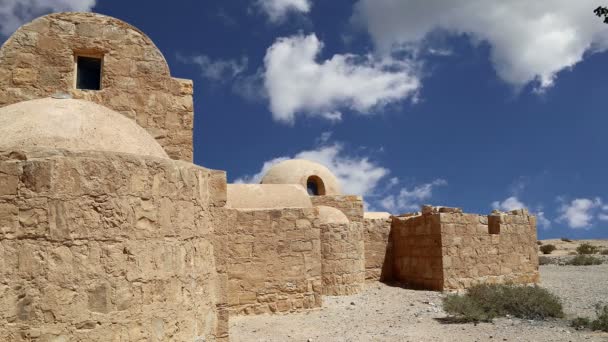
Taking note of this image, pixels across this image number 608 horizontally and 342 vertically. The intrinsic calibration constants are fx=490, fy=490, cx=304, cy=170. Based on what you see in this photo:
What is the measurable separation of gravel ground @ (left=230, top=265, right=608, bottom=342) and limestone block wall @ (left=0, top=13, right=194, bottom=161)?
2.87m

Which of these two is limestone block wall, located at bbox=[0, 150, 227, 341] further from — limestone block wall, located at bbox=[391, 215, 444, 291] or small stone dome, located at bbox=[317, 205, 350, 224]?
limestone block wall, located at bbox=[391, 215, 444, 291]

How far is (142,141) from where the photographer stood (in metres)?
4.35

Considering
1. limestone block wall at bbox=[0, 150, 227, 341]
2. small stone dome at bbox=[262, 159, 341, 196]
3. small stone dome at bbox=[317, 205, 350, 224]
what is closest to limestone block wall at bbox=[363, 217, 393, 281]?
small stone dome at bbox=[317, 205, 350, 224]

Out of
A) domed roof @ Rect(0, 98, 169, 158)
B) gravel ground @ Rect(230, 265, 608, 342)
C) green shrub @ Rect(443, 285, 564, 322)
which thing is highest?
domed roof @ Rect(0, 98, 169, 158)

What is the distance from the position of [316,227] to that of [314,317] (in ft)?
5.03

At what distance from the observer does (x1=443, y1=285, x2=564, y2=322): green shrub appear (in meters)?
7.59

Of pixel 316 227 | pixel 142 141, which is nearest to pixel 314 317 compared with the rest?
pixel 316 227

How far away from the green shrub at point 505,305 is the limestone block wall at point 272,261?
7.59 feet

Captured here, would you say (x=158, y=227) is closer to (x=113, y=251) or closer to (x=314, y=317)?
(x=113, y=251)

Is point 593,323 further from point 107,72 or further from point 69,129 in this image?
point 107,72

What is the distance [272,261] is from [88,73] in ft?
13.2

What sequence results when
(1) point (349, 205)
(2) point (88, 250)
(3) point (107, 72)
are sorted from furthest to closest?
(1) point (349, 205), (3) point (107, 72), (2) point (88, 250)

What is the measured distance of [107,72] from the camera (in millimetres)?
6082

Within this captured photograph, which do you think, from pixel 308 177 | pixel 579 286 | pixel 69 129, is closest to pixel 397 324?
pixel 69 129
